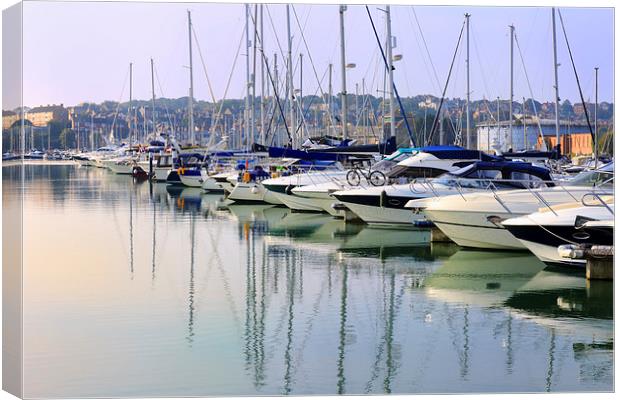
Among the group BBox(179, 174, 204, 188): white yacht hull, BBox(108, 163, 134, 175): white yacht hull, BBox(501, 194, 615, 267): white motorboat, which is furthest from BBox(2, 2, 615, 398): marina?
BBox(108, 163, 134, 175): white yacht hull

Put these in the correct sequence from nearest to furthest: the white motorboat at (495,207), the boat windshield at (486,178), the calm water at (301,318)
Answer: the calm water at (301,318) → the white motorboat at (495,207) → the boat windshield at (486,178)

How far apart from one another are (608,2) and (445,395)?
370cm

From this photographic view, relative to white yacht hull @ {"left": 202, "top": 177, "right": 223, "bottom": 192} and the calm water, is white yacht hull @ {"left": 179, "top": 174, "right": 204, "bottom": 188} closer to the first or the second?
white yacht hull @ {"left": 202, "top": 177, "right": 223, "bottom": 192}

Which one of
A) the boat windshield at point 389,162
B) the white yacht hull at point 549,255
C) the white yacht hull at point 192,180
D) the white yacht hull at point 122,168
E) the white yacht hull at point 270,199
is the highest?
the boat windshield at point 389,162

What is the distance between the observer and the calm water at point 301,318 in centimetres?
1053

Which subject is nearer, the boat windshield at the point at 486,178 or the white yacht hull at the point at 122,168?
the boat windshield at the point at 486,178

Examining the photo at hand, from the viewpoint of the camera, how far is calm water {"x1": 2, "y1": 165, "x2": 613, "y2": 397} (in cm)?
1053

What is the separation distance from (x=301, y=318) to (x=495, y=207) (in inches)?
256

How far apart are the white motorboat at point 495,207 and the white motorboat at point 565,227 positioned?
1.07 metres

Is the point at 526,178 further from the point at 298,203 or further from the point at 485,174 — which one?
the point at 298,203

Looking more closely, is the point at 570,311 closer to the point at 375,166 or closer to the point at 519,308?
the point at 519,308

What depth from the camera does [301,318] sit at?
13.9 meters

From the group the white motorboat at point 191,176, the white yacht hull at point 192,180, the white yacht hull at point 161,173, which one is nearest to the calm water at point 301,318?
the white yacht hull at point 192,180

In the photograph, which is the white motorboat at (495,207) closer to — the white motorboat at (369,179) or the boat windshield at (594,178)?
the boat windshield at (594,178)
